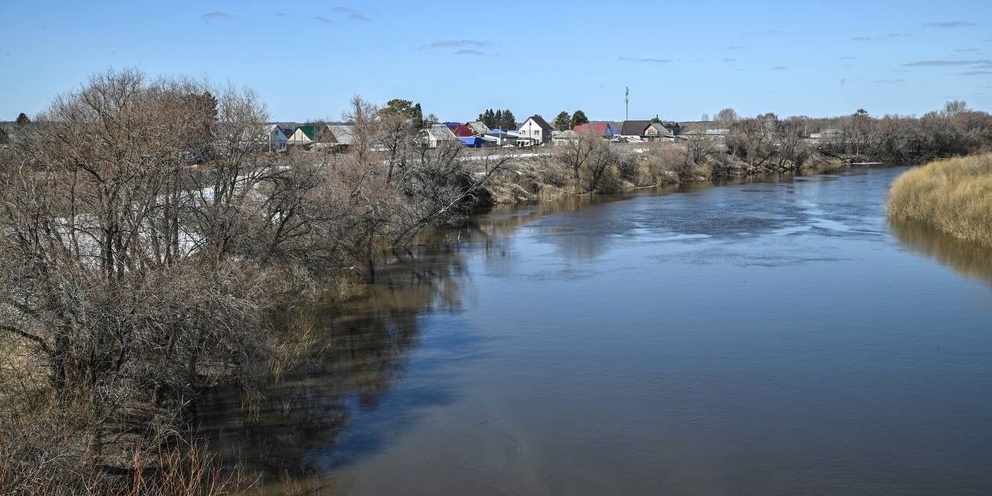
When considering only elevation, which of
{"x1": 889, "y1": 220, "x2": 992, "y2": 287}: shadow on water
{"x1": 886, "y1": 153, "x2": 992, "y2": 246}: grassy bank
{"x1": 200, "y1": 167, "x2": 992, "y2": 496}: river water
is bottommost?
{"x1": 200, "y1": 167, "x2": 992, "y2": 496}: river water

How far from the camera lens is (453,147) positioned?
35719 millimetres

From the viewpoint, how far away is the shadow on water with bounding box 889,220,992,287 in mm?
25297

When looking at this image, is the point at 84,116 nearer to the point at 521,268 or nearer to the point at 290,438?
the point at 290,438

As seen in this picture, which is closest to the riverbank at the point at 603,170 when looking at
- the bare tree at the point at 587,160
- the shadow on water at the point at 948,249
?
the bare tree at the point at 587,160

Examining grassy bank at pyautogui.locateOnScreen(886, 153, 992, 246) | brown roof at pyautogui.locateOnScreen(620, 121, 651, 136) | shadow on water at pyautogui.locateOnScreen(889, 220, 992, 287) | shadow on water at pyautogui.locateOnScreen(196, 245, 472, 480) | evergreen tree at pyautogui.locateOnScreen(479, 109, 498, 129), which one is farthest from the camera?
evergreen tree at pyautogui.locateOnScreen(479, 109, 498, 129)

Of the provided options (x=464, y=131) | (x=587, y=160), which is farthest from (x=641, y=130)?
(x=587, y=160)

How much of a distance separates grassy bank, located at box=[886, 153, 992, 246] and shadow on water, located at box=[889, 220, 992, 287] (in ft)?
1.26

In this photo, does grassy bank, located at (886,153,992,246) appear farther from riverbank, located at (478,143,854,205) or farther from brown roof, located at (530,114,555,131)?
brown roof, located at (530,114,555,131)

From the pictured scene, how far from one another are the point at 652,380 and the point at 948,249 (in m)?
17.6

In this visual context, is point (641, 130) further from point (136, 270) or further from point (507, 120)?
point (136, 270)

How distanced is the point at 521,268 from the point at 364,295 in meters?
5.73

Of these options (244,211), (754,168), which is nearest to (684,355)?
(244,211)

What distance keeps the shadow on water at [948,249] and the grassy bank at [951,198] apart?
1.26 ft

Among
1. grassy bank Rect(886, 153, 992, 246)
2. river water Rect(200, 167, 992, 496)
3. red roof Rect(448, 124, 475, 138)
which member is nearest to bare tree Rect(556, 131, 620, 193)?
grassy bank Rect(886, 153, 992, 246)
